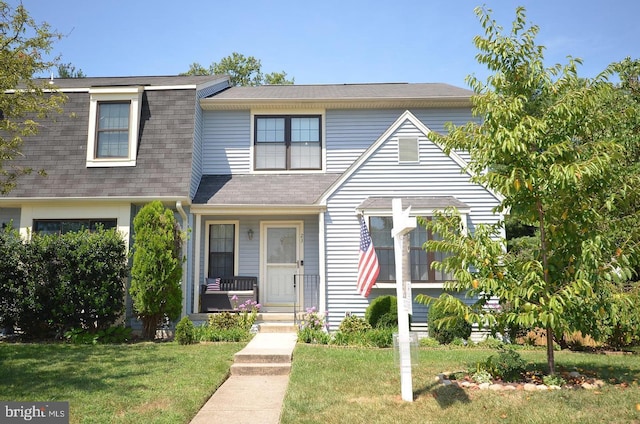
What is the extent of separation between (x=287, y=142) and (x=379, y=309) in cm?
553

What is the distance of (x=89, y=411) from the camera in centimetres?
511

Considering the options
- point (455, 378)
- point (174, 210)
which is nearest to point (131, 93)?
point (174, 210)

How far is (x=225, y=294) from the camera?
11.7 meters

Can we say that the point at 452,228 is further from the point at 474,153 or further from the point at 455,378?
the point at 455,378

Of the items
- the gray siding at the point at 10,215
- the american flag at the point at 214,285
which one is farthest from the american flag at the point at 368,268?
the gray siding at the point at 10,215

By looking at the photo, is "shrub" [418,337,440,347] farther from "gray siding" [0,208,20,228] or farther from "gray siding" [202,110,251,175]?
"gray siding" [0,208,20,228]

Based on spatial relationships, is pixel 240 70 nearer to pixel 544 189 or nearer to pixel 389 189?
pixel 389 189

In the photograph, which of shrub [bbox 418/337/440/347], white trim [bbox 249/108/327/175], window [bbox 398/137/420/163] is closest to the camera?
shrub [bbox 418/337/440/347]

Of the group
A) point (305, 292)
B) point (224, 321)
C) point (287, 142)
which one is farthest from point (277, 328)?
point (287, 142)

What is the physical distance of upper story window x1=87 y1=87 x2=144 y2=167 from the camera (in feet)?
39.9

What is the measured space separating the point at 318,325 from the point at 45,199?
23.7 feet

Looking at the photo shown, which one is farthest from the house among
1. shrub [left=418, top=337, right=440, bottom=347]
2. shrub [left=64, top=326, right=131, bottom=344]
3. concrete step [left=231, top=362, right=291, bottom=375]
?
concrete step [left=231, top=362, right=291, bottom=375]

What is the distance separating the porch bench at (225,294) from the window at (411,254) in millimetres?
3246

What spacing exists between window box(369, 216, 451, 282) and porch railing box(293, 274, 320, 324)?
1713mm
